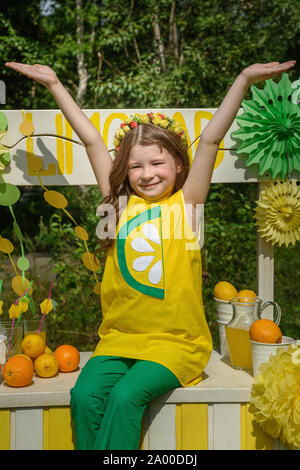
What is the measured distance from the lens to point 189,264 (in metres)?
1.81

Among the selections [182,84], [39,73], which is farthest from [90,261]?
[182,84]

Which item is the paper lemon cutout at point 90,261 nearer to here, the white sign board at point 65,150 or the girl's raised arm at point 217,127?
the white sign board at point 65,150

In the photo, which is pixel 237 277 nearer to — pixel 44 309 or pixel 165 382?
pixel 44 309

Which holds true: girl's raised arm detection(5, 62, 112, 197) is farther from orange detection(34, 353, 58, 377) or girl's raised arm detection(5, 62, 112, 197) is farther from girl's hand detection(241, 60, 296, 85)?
orange detection(34, 353, 58, 377)

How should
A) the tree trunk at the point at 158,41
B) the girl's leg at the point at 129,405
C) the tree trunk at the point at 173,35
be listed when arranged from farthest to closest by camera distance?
1. the tree trunk at the point at 173,35
2. the tree trunk at the point at 158,41
3. the girl's leg at the point at 129,405

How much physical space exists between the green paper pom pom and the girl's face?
0.43 m

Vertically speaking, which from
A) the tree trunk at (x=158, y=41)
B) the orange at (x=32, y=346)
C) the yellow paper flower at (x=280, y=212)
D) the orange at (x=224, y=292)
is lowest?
the orange at (x=32, y=346)

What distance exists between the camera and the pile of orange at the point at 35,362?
5.60ft

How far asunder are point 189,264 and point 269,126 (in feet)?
2.31

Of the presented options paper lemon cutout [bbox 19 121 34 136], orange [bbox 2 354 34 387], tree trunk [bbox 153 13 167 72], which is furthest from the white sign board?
tree trunk [bbox 153 13 167 72]

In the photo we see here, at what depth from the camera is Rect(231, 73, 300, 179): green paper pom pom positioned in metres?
2.05

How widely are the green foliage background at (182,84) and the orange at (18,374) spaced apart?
1.23m

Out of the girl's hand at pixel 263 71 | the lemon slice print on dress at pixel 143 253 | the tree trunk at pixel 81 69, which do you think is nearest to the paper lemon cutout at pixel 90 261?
the lemon slice print on dress at pixel 143 253

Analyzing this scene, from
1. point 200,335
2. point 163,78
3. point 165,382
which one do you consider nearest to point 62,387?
point 165,382
